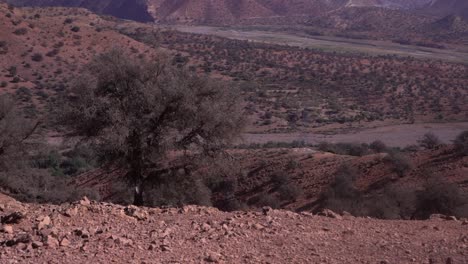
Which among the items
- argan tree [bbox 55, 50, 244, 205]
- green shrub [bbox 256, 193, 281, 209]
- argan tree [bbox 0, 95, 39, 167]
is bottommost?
green shrub [bbox 256, 193, 281, 209]

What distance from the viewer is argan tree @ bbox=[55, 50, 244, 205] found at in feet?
47.6

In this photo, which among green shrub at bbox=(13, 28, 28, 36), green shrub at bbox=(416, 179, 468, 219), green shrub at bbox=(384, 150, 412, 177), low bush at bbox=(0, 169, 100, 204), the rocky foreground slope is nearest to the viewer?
the rocky foreground slope

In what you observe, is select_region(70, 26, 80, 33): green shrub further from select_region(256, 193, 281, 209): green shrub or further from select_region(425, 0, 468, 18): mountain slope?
select_region(425, 0, 468, 18): mountain slope

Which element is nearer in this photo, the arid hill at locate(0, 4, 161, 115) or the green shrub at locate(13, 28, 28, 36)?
the arid hill at locate(0, 4, 161, 115)

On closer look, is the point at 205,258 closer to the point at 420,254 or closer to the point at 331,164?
the point at 420,254

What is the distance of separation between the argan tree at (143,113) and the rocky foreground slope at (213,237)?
4.83 meters

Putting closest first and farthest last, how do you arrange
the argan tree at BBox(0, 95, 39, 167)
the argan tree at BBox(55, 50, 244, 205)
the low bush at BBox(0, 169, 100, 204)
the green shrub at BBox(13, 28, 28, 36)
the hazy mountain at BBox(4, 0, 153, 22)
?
the argan tree at BBox(55, 50, 244, 205) → the low bush at BBox(0, 169, 100, 204) → the argan tree at BBox(0, 95, 39, 167) → the green shrub at BBox(13, 28, 28, 36) → the hazy mountain at BBox(4, 0, 153, 22)

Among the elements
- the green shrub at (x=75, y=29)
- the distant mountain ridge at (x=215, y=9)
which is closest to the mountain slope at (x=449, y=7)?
the distant mountain ridge at (x=215, y=9)

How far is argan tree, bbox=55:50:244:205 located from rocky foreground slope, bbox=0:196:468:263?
483 centimetres

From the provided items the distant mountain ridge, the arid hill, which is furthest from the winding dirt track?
the distant mountain ridge

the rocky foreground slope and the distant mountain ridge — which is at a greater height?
the rocky foreground slope

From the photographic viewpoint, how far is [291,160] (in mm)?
27422

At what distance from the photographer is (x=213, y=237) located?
8.10 metres

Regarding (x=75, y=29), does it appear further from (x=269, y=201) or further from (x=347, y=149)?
(x=269, y=201)
